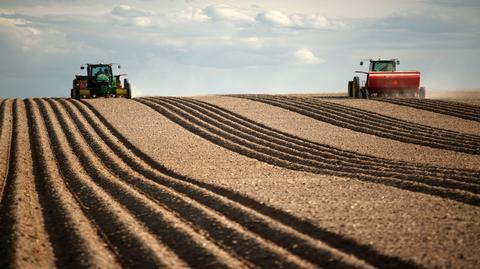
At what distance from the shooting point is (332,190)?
12812 millimetres

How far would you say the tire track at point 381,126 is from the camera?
20219 mm

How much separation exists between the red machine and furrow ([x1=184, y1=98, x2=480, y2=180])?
8.66 metres

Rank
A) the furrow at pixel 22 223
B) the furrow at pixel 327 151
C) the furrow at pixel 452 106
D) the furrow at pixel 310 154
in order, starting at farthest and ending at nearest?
the furrow at pixel 452 106, the furrow at pixel 327 151, the furrow at pixel 310 154, the furrow at pixel 22 223

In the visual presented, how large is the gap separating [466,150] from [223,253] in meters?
11.8

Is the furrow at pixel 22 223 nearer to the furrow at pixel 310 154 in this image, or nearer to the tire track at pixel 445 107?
the furrow at pixel 310 154

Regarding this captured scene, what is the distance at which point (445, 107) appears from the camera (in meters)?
30.3

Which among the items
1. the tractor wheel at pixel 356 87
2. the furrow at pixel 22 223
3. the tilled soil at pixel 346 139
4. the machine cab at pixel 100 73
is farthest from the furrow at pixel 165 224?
the tractor wheel at pixel 356 87

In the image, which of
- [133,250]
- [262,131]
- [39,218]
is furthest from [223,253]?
[262,131]

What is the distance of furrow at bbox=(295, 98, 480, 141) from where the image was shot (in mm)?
21414

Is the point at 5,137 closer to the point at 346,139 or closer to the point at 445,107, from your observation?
the point at 346,139

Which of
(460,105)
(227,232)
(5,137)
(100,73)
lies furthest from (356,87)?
(227,232)

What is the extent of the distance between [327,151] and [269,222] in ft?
30.2

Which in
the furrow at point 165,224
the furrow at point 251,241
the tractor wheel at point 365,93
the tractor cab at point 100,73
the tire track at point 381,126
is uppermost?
the tractor cab at point 100,73

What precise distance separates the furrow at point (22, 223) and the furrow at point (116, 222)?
2.63 feet
